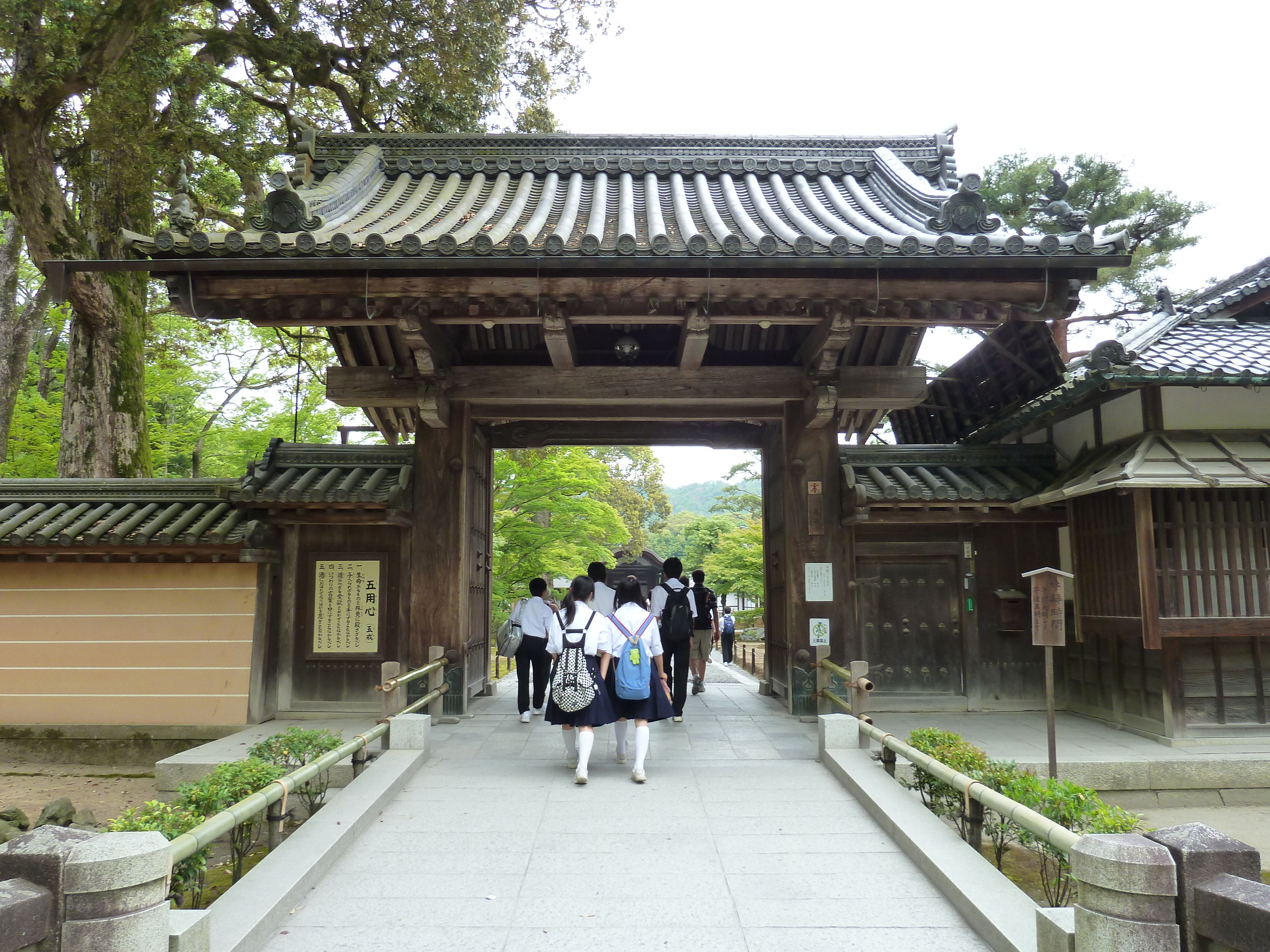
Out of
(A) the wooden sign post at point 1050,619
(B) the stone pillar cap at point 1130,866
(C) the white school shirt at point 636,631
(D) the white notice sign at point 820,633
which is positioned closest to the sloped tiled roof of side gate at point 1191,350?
(A) the wooden sign post at point 1050,619

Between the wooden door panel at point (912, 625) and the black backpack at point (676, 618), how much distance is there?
2.25 metres

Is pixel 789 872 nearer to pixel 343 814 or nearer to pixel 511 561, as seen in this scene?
pixel 343 814

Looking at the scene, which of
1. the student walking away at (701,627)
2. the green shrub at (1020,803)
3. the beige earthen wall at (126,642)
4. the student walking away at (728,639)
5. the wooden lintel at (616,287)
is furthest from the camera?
the student walking away at (728,639)

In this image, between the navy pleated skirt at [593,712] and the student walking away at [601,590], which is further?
the student walking away at [601,590]

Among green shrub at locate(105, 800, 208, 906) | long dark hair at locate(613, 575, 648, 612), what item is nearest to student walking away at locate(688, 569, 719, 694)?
long dark hair at locate(613, 575, 648, 612)

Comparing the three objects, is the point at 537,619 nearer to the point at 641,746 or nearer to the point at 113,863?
the point at 641,746

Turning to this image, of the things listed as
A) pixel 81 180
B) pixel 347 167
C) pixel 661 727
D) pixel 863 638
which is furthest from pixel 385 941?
pixel 81 180

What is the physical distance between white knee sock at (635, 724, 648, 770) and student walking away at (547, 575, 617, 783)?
0.26m

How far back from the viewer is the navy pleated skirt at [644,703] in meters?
6.66

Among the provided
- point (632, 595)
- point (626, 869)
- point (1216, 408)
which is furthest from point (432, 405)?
point (1216, 408)

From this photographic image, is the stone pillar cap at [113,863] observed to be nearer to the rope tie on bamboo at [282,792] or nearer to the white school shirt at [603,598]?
the rope tie on bamboo at [282,792]

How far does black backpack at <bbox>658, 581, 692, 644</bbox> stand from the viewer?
952 cm

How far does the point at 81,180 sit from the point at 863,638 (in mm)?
13865

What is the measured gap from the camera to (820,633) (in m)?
9.12
